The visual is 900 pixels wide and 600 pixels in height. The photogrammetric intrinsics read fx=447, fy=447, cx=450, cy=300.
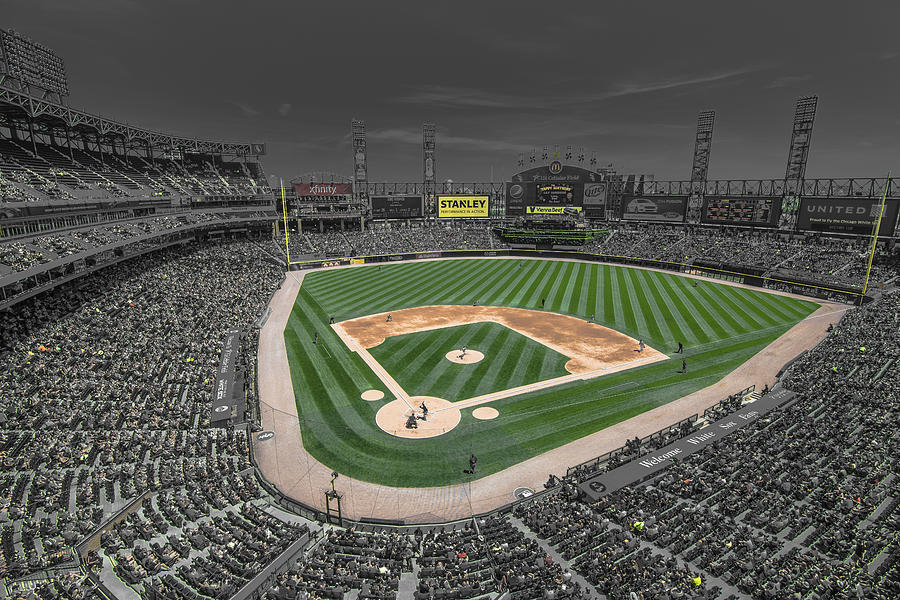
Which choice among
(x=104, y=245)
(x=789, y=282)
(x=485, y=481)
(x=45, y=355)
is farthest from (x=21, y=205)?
(x=789, y=282)

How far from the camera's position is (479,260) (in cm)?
7475

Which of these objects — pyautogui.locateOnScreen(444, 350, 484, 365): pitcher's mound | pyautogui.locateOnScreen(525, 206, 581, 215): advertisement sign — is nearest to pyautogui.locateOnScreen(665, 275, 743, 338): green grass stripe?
pyautogui.locateOnScreen(444, 350, 484, 365): pitcher's mound

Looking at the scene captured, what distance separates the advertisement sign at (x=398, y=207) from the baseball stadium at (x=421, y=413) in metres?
30.2

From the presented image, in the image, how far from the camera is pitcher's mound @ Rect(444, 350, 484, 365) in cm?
3109

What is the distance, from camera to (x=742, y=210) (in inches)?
2618

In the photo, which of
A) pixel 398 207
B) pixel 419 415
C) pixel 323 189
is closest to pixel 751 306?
pixel 419 415

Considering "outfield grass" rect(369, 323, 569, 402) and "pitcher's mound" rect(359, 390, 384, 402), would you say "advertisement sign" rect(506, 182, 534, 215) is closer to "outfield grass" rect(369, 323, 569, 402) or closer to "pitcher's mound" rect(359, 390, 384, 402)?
"outfield grass" rect(369, 323, 569, 402)

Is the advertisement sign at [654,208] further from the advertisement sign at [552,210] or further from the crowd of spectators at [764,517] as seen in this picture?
the crowd of spectators at [764,517]

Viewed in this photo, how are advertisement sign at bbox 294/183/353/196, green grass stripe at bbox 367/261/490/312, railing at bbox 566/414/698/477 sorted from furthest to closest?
1. advertisement sign at bbox 294/183/353/196
2. green grass stripe at bbox 367/261/490/312
3. railing at bbox 566/414/698/477

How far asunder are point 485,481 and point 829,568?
11.3 m

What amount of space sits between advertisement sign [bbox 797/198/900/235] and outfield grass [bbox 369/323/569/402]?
46.2m

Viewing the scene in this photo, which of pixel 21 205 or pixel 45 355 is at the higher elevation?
pixel 21 205

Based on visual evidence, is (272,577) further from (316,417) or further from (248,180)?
(248,180)

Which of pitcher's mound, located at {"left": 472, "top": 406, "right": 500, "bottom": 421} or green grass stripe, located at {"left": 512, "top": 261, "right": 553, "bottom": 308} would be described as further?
green grass stripe, located at {"left": 512, "top": 261, "right": 553, "bottom": 308}
